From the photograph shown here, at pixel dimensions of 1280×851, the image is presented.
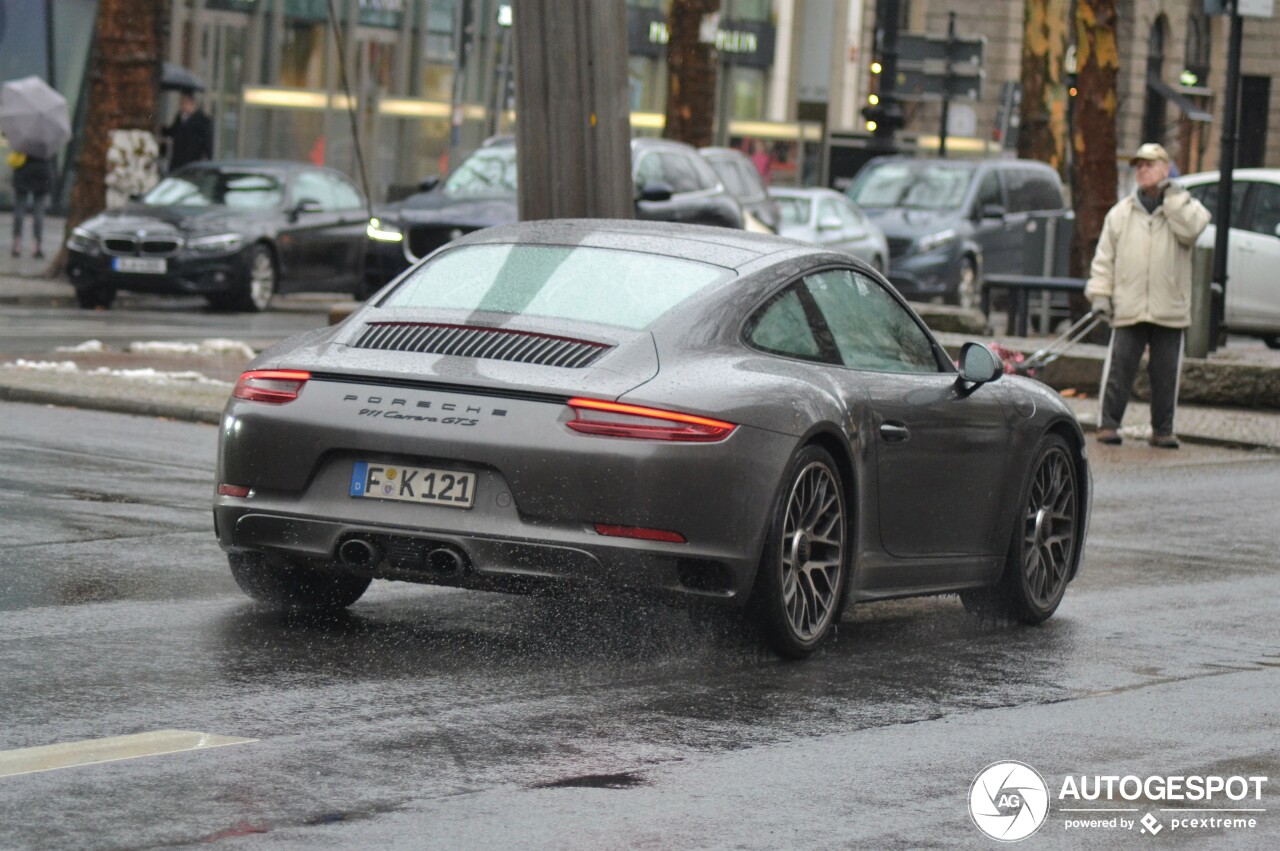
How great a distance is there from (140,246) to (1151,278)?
12632 millimetres

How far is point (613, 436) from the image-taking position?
7.34 meters

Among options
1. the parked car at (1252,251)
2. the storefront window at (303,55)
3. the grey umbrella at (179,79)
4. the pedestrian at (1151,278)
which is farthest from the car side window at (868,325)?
the storefront window at (303,55)

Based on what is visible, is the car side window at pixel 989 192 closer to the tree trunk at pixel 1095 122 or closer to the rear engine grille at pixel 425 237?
the tree trunk at pixel 1095 122

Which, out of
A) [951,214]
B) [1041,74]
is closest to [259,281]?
[951,214]

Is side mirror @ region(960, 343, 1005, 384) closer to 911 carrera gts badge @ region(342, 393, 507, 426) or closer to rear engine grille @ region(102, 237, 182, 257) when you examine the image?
911 carrera gts badge @ region(342, 393, 507, 426)

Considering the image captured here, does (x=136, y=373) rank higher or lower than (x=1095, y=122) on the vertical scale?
lower

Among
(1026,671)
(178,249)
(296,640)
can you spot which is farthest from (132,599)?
(178,249)

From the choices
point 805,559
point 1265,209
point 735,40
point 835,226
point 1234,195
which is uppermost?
point 735,40

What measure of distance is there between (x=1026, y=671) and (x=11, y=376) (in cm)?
968

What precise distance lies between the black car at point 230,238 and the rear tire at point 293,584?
18322mm

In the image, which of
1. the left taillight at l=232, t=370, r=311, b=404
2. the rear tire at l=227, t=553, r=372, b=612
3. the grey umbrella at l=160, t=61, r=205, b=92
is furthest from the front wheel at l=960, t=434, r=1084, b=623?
the grey umbrella at l=160, t=61, r=205, b=92

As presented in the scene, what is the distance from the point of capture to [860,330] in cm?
870

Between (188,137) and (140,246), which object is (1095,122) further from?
(188,137)

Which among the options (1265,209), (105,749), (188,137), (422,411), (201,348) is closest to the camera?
(105,749)
